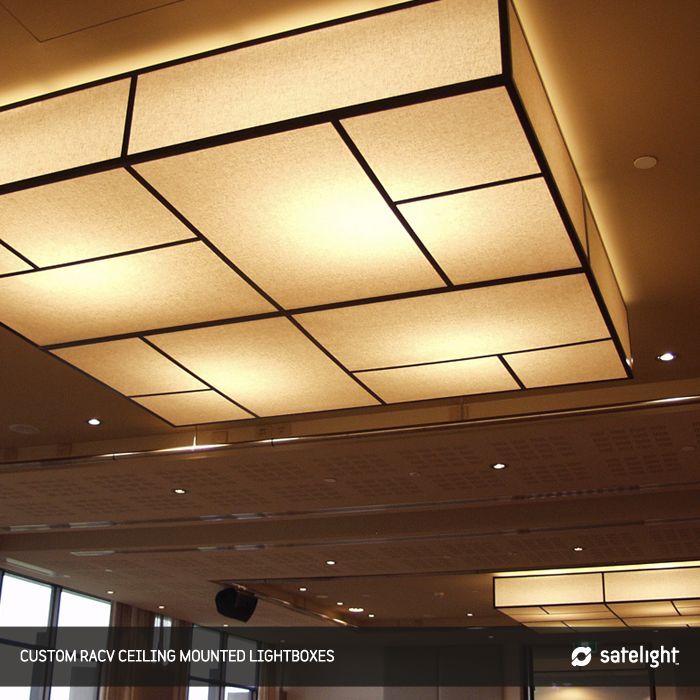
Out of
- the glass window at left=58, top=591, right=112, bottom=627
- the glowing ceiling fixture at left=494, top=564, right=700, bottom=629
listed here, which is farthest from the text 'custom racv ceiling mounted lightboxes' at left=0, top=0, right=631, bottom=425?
the glass window at left=58, top=591, right=112, bottom=627

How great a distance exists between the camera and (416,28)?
11.3 ft

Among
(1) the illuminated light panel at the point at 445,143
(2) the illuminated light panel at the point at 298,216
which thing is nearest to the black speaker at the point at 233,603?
(2) the illuminated light panel at the point at 298,216

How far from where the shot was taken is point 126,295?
15.5 ft

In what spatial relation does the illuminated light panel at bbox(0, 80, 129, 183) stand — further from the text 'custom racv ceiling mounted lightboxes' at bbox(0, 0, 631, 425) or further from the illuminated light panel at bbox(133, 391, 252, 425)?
the illuminated light panel at bbox(133, 391, 252, 425)

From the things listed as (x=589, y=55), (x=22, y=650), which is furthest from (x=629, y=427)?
(x=22, y=650)

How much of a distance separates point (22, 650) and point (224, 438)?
7.09 metres

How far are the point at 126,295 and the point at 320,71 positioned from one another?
171cm

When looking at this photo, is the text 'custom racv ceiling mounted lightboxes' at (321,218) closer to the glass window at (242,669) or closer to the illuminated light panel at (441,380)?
the illuminated light panel at (441,380)

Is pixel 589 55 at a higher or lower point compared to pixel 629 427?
higher

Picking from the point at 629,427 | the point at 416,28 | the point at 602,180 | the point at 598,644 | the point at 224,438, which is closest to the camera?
the point at 416,28

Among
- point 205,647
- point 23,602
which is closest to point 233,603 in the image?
point 23,602

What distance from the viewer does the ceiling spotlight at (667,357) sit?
6781mm

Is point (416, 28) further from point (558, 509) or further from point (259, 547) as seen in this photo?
point (259, 547)

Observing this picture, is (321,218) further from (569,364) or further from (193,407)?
(193,407)
